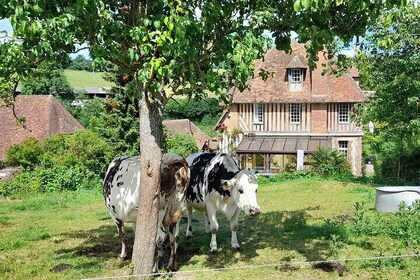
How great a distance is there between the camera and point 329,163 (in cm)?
2897

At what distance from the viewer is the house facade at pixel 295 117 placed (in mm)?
35844

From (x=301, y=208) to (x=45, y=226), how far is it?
8.16m

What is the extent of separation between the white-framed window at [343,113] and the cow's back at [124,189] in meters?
29.0

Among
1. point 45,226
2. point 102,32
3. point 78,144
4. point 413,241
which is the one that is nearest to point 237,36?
point 102,32

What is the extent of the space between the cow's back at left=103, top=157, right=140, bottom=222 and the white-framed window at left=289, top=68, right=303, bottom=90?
28.5 meters

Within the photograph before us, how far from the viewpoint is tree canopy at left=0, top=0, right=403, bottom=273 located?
6305 millimetres

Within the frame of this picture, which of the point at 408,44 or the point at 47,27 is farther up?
the point at 408,44

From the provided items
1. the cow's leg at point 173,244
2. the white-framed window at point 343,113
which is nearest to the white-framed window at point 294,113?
the white-framed window at point 343,113

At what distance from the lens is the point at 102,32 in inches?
266

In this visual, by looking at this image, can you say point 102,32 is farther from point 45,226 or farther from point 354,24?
point 45,226

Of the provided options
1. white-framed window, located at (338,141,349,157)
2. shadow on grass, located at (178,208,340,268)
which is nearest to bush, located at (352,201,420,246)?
shadow on grass, located at (178,208,340,268)

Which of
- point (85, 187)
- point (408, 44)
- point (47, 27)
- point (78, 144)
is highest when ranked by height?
point (408, 44)

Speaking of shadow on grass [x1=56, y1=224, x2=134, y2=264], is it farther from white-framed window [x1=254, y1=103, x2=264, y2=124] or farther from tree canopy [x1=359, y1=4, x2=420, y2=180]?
white-framed window [x1=254, y1=103, x2=264, y2=124]

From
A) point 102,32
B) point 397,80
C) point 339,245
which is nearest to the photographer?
point 102,32
